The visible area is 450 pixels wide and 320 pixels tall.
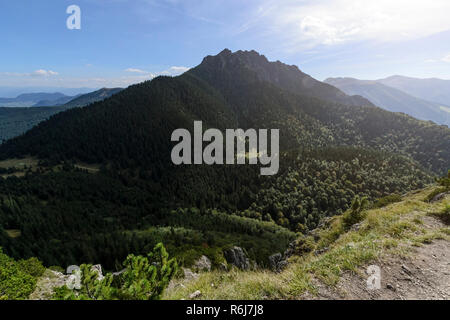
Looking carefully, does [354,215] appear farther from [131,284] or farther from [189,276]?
[131,284]

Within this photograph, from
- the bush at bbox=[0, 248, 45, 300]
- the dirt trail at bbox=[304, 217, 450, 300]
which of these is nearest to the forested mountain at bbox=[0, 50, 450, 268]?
the bush at bbox=[0, 248, 45, 300]

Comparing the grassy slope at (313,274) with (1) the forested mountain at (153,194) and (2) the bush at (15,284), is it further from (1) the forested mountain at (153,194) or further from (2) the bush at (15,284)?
(1) the forested mountain at (153,194)

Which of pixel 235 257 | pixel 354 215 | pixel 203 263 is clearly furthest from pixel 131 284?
pixel 235 257

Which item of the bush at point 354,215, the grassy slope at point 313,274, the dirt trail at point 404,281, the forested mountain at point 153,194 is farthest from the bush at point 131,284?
the forested mountain at point 153,194

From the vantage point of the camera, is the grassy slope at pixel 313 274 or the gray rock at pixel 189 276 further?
the gray rock at pixel 189 276

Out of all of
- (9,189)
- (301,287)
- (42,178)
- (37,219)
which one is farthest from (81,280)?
(42,178)

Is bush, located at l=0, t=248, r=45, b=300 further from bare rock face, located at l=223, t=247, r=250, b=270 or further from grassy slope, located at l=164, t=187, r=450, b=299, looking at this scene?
bare rock face, located at l=223, t=247, r=250, b=270

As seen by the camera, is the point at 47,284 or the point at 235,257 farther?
the point at 235,257

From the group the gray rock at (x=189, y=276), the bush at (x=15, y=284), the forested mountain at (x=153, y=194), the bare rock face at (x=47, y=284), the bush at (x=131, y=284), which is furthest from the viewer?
the forested mountain at (x=153, y=194)

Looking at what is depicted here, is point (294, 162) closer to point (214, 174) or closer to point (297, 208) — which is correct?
point (297, 208)

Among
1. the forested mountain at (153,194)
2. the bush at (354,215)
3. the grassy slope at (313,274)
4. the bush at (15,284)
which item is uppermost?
the grassy slope at (313,274)

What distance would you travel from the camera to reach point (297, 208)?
389 ft

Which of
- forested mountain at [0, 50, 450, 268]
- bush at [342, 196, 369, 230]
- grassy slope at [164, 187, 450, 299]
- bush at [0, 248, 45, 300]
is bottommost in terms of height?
forested mountain at [0, 50, 450, 268]
